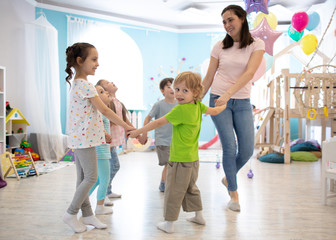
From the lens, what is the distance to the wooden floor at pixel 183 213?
1682 millimetres

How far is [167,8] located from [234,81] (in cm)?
422

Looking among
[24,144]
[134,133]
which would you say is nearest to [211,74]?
[134,133]

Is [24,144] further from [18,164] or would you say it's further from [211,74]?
[211,74]

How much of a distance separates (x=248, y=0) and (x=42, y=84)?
2.80 m

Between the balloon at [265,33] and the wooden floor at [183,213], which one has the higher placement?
the balloon at [265,33]

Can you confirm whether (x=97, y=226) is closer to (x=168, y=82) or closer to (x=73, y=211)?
(x=73, y=211)

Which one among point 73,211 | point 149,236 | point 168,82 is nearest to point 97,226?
point 73,211

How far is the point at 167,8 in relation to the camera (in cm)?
591

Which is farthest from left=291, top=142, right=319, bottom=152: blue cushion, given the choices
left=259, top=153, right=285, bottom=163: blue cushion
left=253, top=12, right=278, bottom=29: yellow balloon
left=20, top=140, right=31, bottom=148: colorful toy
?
left=20, top=140, right=31, bottom=148: colorful toy

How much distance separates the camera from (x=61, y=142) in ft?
14.7

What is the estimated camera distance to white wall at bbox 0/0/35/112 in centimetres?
440

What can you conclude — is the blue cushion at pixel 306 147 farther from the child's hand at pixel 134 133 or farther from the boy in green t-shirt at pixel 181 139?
the child's hand at pixel 134 133

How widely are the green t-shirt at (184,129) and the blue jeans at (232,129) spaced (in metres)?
0.40

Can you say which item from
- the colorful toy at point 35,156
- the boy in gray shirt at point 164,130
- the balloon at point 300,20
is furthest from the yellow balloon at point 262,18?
the colorful toy at point 35,156
